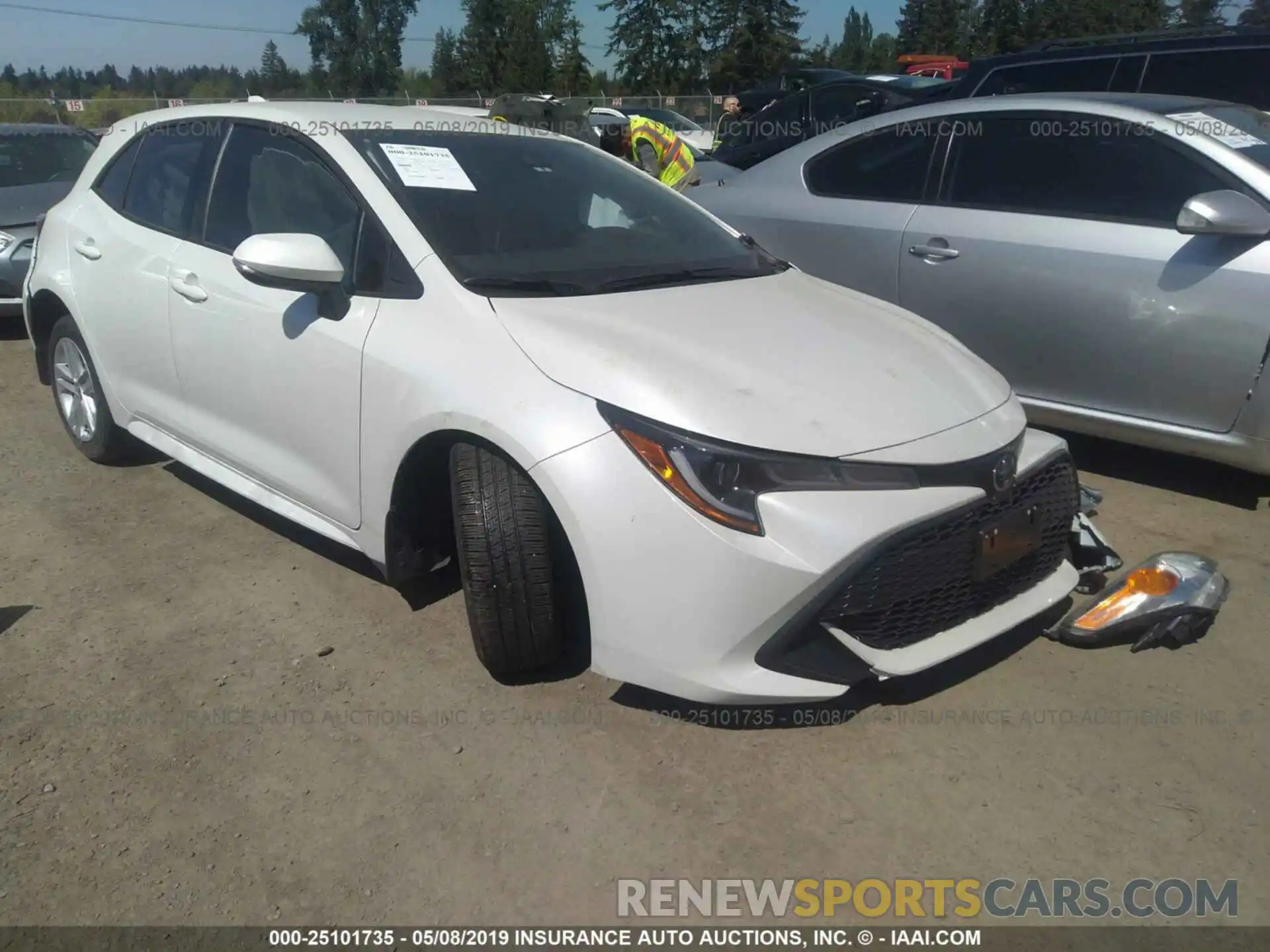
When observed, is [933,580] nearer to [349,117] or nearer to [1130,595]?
[1130,595]

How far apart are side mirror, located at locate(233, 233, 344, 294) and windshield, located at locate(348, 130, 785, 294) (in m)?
0.29

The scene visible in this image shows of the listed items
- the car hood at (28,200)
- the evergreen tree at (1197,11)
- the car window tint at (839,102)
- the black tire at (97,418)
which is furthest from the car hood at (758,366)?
the evergreen tree at (1197,11)

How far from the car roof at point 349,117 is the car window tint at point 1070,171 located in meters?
1.85

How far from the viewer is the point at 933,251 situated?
175 inches

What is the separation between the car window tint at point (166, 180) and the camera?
12.2ft

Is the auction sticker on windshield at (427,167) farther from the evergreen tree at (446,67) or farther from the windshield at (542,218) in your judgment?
the evergreen tree at (446,67)

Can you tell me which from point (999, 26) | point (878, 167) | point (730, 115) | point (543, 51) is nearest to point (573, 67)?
point (543, 51)

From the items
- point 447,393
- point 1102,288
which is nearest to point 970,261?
point 1102,288

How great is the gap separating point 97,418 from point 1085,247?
4.17 metres

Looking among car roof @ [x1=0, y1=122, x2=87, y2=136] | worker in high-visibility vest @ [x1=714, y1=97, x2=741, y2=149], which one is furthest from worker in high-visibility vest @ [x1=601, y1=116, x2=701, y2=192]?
worker in high-visibility vest @ [x1=714, y1=97, x2=741, y2=149]

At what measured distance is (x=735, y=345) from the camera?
8.75ft

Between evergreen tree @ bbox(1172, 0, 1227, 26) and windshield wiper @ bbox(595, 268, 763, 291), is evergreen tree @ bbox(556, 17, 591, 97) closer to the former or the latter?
evergreen tree @ bbox(1172, 0, 1227, 26)

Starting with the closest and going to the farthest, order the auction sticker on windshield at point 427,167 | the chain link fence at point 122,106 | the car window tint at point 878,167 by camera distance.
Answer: the auction sticker on windshield at point 427,167 < the car window tint at point 878,167 < the chain link fence at point 122,106

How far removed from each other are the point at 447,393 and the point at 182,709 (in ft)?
3.82
